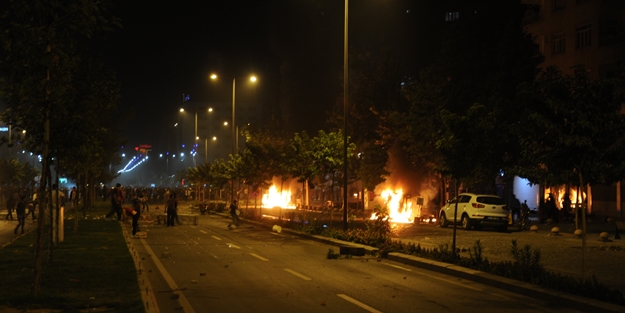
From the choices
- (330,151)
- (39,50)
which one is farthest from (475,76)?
(39,50)

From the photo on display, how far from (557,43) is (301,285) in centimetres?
4186


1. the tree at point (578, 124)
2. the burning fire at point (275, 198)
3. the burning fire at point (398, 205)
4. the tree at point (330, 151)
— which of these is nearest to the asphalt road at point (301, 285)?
the tree at point (578, 124)

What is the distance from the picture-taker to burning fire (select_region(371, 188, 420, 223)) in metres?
46.8

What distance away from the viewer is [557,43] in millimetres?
51312

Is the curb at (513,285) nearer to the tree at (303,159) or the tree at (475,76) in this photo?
the tree at (303,159)

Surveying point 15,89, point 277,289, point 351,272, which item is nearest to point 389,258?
point 351,272

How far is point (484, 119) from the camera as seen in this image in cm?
1862

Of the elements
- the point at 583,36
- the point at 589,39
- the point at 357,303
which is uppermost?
the point at 583,36

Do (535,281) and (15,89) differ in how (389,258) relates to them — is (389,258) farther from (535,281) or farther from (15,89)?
(15,89)

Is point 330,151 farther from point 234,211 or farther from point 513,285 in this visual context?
point 513,285

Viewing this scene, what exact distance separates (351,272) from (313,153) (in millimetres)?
18903

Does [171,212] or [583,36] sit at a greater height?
A: [583,36]

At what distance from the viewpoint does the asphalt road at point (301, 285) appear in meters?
12.2

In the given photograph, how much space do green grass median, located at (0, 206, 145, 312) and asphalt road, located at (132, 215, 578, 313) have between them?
65 centimetres
